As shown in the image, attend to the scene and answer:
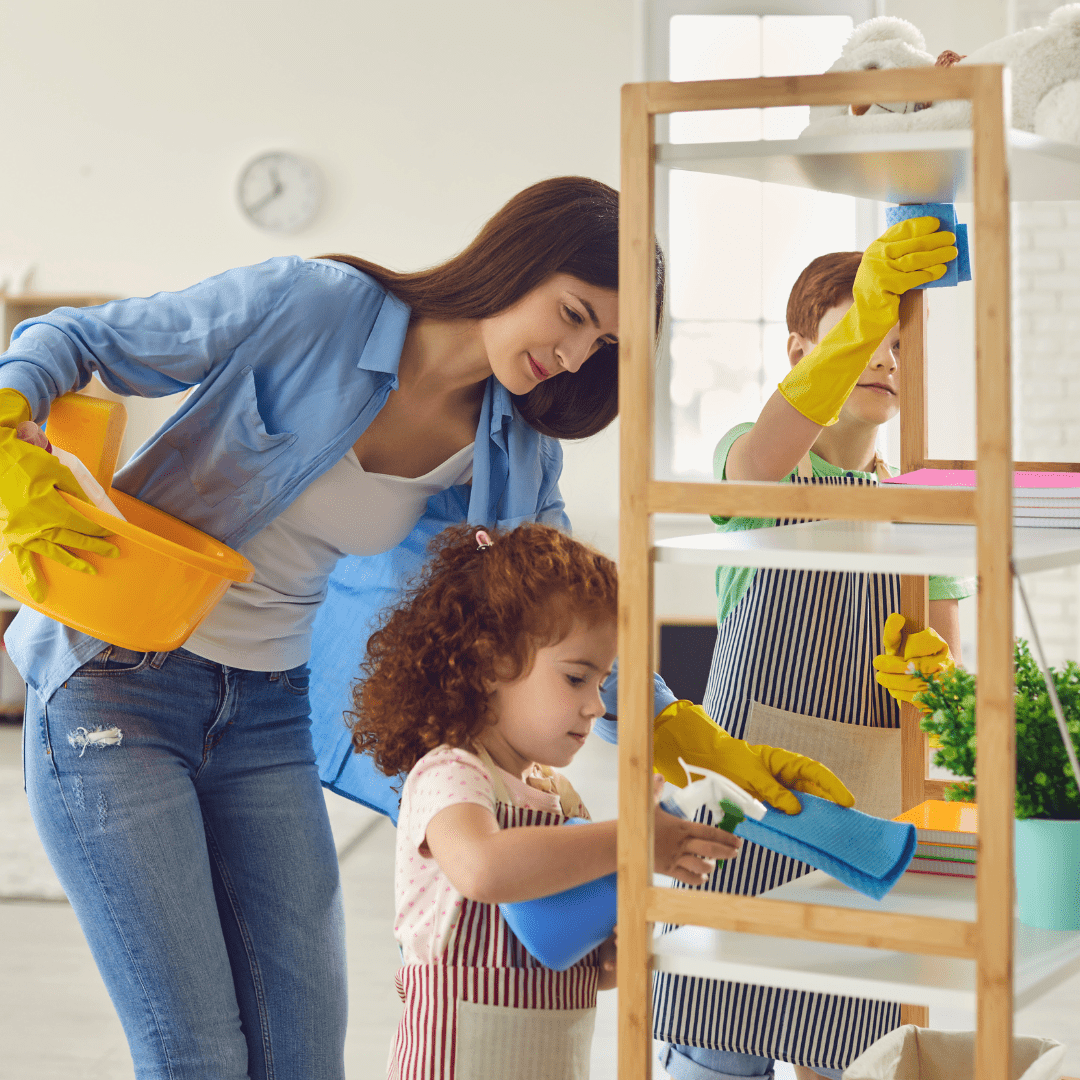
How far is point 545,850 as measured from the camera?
3.18 ft

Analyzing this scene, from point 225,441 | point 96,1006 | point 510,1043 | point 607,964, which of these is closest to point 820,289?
point 225,441

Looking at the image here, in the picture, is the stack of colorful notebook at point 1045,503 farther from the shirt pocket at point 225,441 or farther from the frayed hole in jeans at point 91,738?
the frayed hole in jeans at point 91,738

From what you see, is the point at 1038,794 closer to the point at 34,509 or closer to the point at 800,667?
the point at 800,667

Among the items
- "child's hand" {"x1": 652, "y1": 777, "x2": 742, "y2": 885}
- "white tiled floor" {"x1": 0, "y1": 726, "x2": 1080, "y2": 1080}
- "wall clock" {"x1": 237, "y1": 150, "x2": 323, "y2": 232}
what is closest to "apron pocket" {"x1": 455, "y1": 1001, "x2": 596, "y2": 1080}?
"child's hand" {"x1": 652, "y1": 777, "x2": 742, "y2": 885}

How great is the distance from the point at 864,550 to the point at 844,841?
0.25 m

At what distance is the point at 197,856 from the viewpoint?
1222 millimetres

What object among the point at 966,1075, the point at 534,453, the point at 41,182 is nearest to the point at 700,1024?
the point at 966,1075

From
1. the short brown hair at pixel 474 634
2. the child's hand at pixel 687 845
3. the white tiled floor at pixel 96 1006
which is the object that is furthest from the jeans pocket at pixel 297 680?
the white tiled floor at pixel 96 1006

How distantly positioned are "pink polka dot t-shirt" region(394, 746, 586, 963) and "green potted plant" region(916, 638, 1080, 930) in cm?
41

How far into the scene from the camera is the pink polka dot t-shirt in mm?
1054

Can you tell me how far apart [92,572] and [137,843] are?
282mm

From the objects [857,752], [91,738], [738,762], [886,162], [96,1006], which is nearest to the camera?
[886,162]

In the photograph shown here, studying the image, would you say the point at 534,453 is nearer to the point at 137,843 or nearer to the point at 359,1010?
the point at 137,843

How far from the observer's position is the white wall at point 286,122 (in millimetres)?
5051
